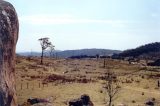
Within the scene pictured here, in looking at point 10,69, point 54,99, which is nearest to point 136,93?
point 54,99

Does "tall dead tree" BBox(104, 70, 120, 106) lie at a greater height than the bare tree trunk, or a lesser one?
lesser

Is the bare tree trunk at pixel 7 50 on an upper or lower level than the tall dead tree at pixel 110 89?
upper

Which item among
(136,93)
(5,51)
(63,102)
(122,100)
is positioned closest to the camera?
(5,51)

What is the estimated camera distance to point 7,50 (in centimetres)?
2438

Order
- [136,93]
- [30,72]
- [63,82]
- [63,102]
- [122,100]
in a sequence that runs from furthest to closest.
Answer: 1. [30,72]
2. [63,82]
3. [136,93]
4. [122,100]
5. [63,102]

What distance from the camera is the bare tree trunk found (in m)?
23.3

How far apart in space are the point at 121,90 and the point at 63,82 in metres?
14.2

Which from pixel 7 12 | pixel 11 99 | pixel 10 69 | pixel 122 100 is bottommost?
pixel 122 100

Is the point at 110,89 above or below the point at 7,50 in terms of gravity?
below

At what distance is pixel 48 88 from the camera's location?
70.5 m

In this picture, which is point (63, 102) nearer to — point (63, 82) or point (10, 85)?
point (63, 82)

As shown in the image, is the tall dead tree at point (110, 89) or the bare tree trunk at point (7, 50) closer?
the bare tree trunk at point (7, 50)

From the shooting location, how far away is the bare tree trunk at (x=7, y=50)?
23.3 metres

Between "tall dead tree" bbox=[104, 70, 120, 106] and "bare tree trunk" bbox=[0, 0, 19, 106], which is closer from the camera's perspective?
"bare tree trunk" bbox=[0, 0, 19, 106]
